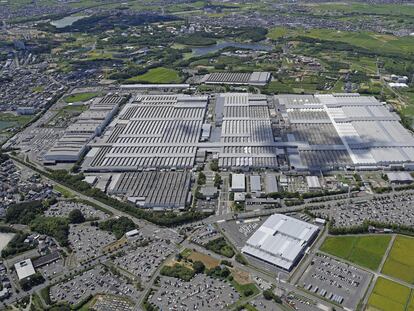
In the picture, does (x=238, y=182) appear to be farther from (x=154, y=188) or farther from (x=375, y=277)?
(x=375, y=277)

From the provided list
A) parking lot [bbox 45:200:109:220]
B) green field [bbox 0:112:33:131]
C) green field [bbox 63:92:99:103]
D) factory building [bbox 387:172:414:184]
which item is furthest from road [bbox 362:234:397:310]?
green field [bbox 63:92:99:103]

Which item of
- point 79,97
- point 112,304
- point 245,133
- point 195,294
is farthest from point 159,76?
point 112,304

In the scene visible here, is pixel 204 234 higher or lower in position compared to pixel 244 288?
lower

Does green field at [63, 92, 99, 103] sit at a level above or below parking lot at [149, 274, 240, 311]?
below

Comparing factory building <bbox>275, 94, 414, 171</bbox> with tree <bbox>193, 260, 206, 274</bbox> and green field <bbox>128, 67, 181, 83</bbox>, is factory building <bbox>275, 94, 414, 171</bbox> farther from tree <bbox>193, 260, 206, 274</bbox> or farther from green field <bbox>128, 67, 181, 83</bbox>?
green field <bbox>128, 67, 181, 83</bbox>

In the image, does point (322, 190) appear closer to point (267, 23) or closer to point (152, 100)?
point (152, 100)

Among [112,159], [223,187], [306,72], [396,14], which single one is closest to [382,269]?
[223,187]
